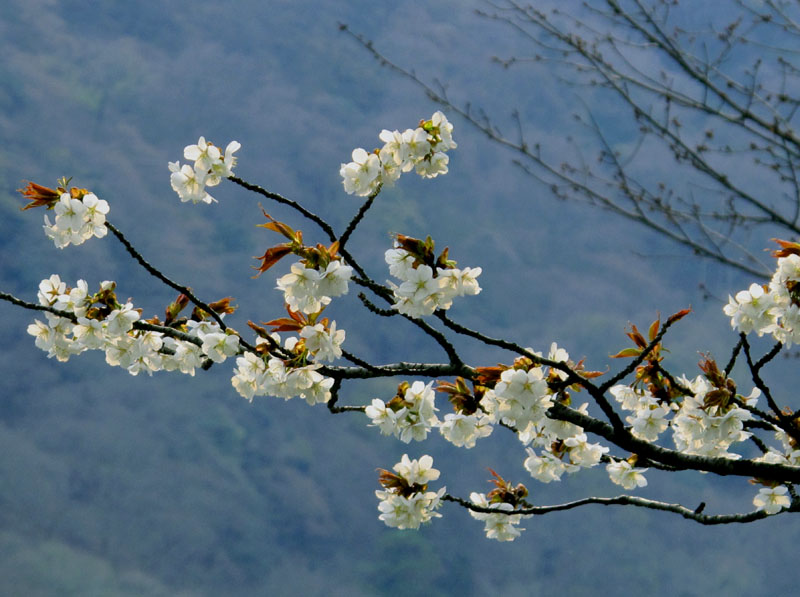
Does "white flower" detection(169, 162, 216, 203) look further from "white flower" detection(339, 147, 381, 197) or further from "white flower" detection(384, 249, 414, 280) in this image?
"white flower" detection(384, 249, 414, 280)

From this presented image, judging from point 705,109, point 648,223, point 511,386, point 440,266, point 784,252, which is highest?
point 705,109

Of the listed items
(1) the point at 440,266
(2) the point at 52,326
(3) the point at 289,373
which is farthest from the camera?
(2) the point at 52,326

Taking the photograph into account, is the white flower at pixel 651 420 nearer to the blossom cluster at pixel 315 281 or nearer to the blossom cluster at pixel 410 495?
the blossom cluster at pixel 410 495

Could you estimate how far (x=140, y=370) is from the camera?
7.07 feet

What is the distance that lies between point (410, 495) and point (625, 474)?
2.41 feet

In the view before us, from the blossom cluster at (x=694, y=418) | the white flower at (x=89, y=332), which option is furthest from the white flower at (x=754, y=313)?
the white flower at (x=89, y=332)

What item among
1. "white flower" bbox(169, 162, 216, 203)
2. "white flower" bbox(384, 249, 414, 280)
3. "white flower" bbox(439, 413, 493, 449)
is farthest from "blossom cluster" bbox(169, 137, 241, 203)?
"white flower" bbox(439, 413, 493, 449)

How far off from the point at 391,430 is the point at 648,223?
240 centimetres

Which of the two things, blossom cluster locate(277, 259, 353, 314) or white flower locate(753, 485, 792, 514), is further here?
white flower locate(753, 485, 792, 514)

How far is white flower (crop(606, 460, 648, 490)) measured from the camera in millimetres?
2432

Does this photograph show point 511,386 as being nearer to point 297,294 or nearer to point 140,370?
point 297,294

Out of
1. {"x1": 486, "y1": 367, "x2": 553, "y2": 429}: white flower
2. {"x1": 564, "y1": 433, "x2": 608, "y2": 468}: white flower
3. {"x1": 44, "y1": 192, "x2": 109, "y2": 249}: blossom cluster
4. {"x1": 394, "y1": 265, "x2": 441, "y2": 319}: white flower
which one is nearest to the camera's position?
{"x1": 394, "y1": 265, "x2": 441, "y2": 319}: white flower

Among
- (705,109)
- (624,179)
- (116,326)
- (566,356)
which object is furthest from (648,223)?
(116,326)

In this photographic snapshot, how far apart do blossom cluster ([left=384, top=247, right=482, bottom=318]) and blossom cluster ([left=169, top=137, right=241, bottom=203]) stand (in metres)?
0.57
